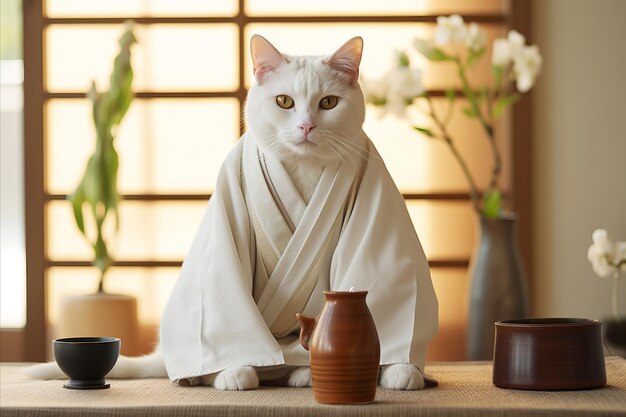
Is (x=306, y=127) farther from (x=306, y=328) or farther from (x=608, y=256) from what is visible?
(x=608, y=256)

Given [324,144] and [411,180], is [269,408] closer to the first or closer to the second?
[324,144]

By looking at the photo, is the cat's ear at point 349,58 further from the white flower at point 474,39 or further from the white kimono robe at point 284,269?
the white flower at point 474,39

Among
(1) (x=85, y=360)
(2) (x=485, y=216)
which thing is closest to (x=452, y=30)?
(2) (x=485, y=216)

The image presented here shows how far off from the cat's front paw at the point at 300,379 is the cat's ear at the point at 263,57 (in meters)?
0.45

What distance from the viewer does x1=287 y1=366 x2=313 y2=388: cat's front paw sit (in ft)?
4.34

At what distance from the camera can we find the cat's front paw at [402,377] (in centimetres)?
128

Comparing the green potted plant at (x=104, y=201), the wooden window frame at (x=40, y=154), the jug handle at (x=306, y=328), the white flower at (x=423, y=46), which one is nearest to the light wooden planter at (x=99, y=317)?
the green potted plant at (x=104, y=201)

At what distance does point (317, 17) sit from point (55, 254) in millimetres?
1199

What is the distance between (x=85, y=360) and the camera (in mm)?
1295

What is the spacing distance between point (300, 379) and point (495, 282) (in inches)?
54.7

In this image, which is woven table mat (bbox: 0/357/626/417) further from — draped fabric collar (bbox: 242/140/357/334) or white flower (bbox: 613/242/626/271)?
white flower (bbox: 613/242/626/271)

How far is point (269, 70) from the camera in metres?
1.43

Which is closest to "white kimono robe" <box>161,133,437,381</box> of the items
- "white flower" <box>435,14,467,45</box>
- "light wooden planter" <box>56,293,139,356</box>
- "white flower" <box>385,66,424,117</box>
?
"white flower" <box>385,66,424,117</box>

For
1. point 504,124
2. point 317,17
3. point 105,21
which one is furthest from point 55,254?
point 504,124
